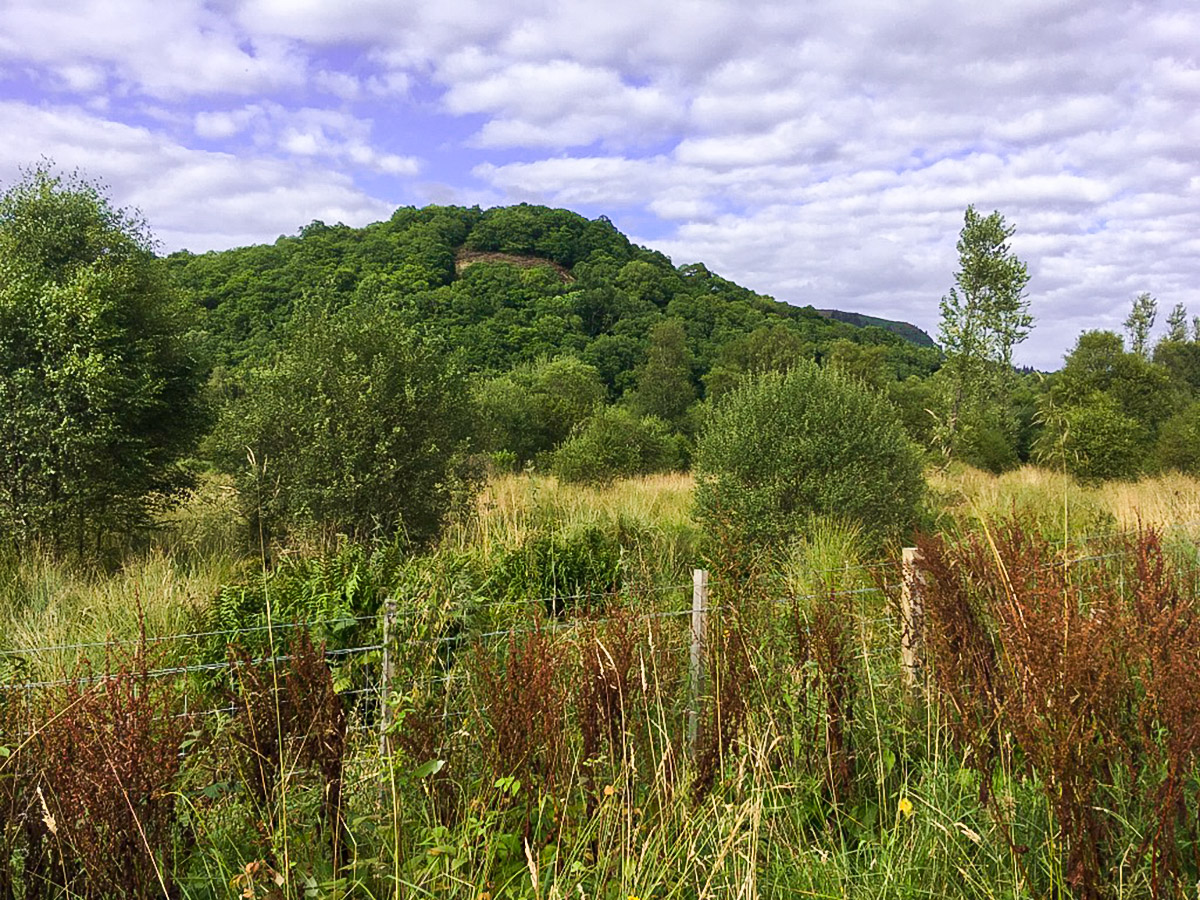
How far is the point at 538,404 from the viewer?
29.9 m

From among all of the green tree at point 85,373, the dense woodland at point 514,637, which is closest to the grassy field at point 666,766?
the dense woodland at point 514,637

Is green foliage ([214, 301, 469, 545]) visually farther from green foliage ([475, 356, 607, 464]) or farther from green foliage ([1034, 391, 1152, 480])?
green foliage ([1034, 391, 1152, 480])

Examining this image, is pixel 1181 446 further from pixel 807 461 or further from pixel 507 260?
pixel 507 260

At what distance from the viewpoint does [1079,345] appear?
32.3m

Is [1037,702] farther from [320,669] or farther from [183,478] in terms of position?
[183,478]

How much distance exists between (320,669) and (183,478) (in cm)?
885

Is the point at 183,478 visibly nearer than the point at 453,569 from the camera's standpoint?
No

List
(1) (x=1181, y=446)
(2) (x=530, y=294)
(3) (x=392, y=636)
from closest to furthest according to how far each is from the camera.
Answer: (3) (x=392, y=636)
(1) (x=1181, y=446)
(2) (x=530, y=294)

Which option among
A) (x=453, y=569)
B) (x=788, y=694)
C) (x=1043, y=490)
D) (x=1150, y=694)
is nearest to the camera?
(x=1150, y=694)

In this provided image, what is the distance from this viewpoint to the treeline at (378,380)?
28.2ft

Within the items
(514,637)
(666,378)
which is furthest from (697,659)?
(666,378)

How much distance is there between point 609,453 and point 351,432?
446 inches

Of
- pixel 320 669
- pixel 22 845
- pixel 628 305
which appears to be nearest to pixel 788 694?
pixel 320 669

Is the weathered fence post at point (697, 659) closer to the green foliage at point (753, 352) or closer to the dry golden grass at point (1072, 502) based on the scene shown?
the dry golden grass at point (1072, 502)
